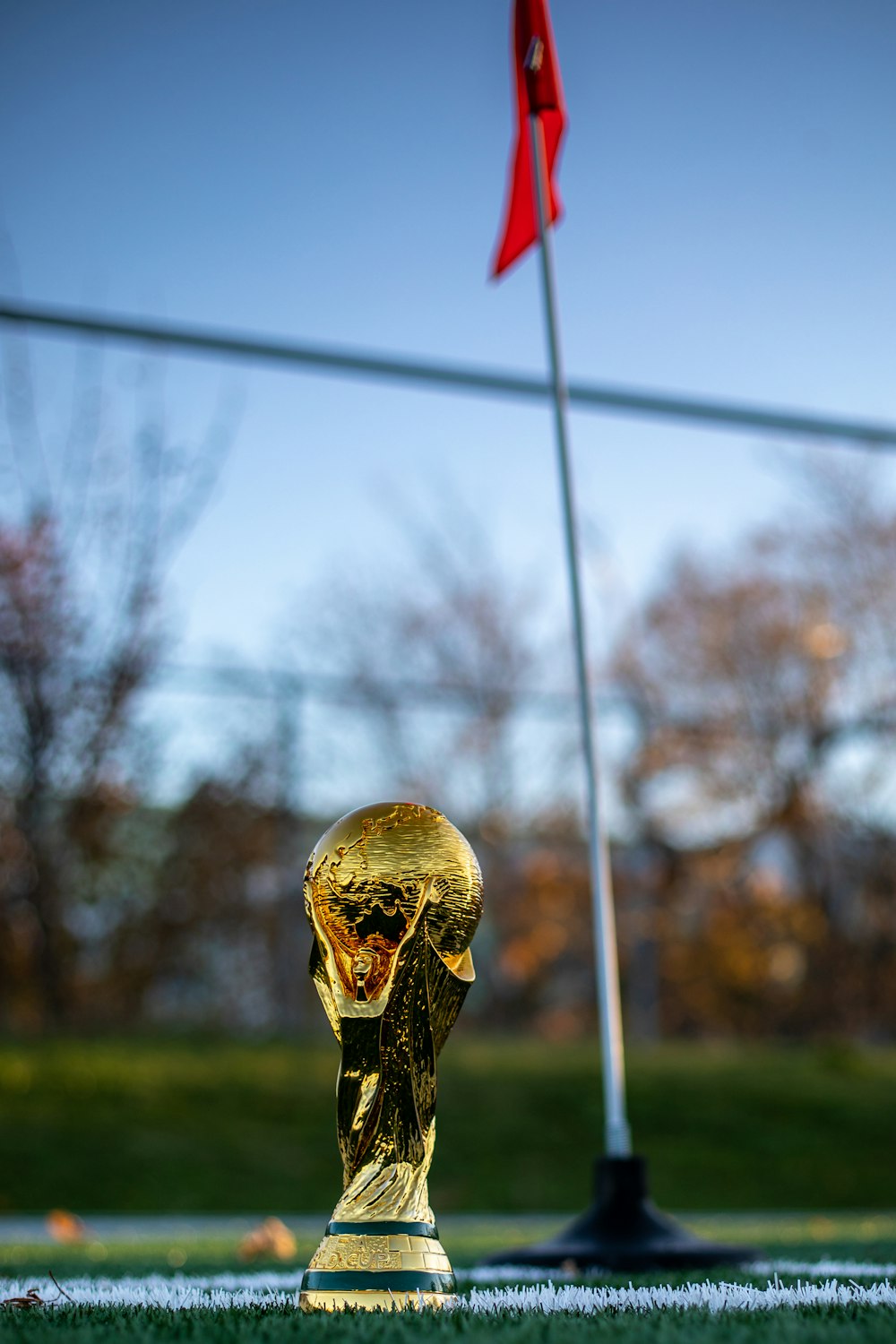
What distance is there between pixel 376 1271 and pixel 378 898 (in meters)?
0.49

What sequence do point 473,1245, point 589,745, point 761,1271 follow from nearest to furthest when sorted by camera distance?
1. point 761,1271
2. point 589,745
3. point 473,1245

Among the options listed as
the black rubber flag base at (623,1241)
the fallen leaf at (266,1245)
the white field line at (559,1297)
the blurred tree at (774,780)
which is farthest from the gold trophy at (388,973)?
the blurred tree at (774,780)

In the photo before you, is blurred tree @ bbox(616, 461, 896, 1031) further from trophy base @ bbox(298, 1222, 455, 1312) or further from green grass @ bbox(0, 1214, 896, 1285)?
trophy base @ bbox(298, 1222, 455, 1312)

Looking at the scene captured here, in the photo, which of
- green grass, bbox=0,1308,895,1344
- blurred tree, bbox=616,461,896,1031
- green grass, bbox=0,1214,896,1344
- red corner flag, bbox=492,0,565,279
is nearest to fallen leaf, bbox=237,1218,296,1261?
green grass, bbox=0,1214,896,1344

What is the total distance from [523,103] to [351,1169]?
10.5ft

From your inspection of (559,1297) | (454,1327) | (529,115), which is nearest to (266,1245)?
(559,1297)

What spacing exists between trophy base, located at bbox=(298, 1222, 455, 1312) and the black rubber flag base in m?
1.08

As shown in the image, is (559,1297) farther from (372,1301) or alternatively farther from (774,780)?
(774,780)

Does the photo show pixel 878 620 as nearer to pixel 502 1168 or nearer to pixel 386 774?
pixel 386 774

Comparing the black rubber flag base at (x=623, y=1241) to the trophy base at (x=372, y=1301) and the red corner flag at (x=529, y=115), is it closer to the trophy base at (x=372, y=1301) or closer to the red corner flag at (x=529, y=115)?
the trophy base at (x=372, y=1301)

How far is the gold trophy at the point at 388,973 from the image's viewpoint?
6.45 ft

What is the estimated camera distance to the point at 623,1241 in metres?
3.05

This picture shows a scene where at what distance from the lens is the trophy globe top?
1.98 metres

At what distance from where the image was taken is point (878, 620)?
15953mm
